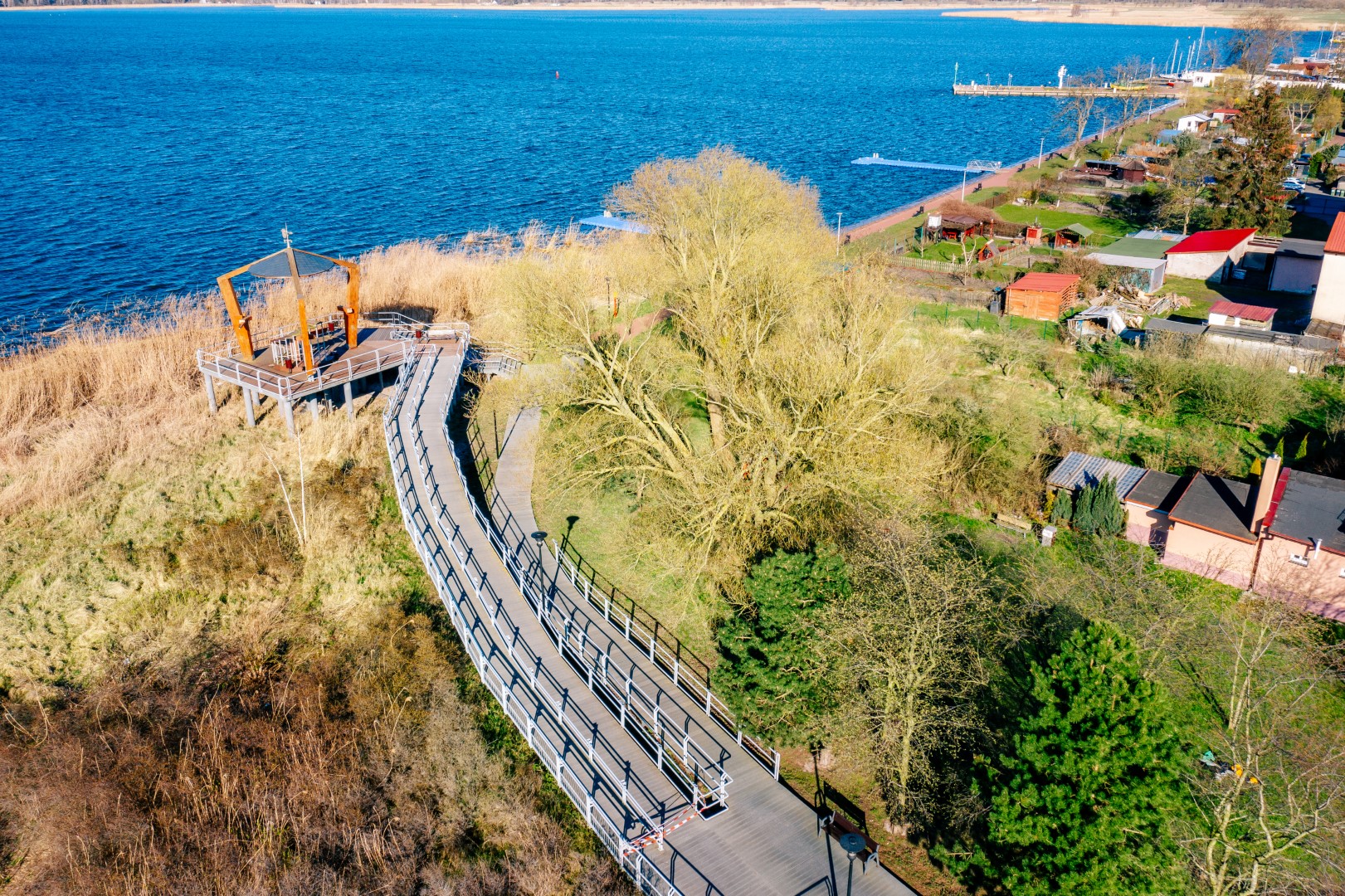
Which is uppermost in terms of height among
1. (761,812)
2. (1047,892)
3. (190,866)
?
(1047,892)

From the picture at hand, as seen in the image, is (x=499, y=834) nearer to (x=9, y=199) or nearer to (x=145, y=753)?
(x=145, y=753)

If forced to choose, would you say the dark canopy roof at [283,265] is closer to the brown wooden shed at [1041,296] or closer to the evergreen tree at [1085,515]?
the evergreen tree at [1085,515]

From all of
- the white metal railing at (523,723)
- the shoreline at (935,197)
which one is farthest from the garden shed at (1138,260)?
the white metal railing at (523,723)

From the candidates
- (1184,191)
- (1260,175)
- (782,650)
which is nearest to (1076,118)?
(1184,191)

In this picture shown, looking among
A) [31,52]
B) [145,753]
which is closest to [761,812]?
[145,753]

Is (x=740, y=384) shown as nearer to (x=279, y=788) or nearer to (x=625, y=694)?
(x=625, y=694)

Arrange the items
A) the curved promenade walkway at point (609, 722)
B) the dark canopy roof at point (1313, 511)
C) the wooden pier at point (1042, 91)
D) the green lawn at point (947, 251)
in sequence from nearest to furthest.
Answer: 1. the curved promenade walkway at point (609, 722)
2. the dark canopy roof at point (1313, 511)
3. the green lawn at point (947, 251)
4. the wooden pier at point (1042, 91)

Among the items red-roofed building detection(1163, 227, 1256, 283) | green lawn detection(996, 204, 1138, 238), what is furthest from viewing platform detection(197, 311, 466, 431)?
green lawn detection(996, 204, 1138, 238)
